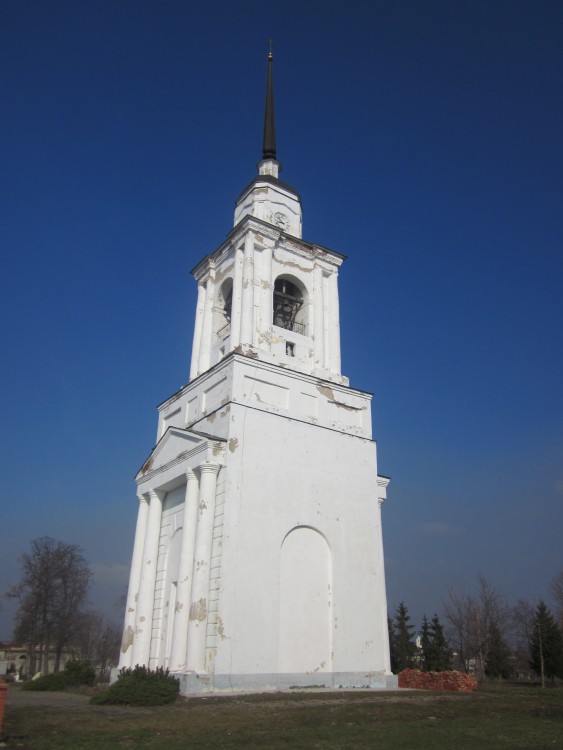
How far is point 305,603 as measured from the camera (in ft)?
59.4

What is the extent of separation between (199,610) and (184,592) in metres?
0.79

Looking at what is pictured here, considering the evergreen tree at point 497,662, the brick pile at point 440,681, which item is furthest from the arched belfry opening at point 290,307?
the evergreen tree at point 497,662

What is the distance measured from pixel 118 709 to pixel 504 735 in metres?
8.22

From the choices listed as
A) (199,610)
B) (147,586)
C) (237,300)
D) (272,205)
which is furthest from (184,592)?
(272,205)

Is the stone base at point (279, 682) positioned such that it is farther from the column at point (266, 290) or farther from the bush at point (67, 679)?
the column at point (266, 290)

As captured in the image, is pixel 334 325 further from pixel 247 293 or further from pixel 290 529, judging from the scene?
pixel 290 529

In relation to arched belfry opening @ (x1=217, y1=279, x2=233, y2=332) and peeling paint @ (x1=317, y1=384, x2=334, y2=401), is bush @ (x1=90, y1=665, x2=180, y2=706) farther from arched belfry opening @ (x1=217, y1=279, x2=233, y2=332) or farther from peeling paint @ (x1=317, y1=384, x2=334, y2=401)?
arched belfry opening @ (x1=217, y1=279, x2=233, y2=332)

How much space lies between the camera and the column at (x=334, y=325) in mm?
23541

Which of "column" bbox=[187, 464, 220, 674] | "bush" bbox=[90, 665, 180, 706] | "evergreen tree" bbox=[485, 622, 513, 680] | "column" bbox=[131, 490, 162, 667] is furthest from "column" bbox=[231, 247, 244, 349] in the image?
"evergreen tree" bbox=[485, 622, 513, 680]

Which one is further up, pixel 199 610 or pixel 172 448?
pixel 172 448

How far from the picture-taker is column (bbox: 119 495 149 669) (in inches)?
768

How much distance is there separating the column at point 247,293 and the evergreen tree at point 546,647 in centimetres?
3144

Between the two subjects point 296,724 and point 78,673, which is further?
point 78,673

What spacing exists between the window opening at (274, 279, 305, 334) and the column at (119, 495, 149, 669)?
921cm
